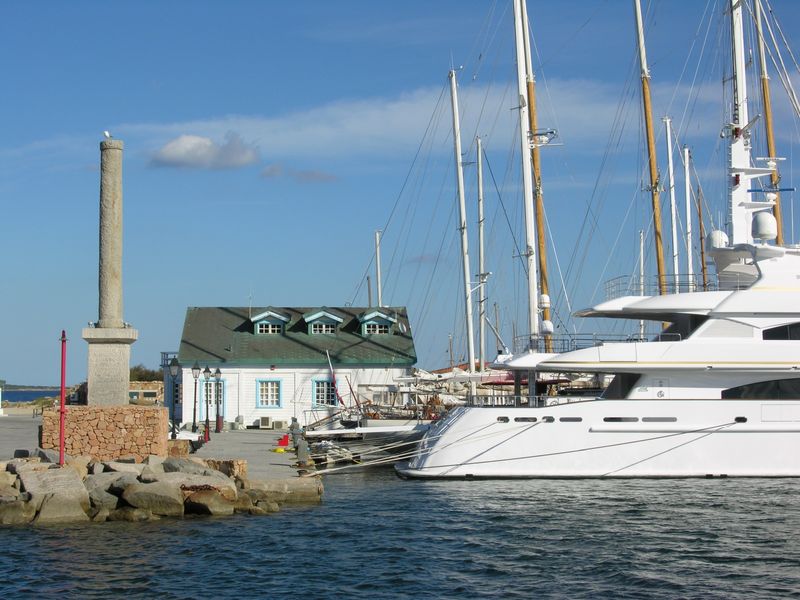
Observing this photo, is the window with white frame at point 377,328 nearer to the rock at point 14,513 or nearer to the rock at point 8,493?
the rock at point 8,493

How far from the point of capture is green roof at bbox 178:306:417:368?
44844 mm

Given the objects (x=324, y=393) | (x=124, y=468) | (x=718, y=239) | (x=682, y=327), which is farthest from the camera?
(x=324, y=393)

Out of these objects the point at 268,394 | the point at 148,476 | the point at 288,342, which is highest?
the point at 288,342

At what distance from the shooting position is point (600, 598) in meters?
14.9

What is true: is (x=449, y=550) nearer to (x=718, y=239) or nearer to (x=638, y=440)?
(x=638, y=440)

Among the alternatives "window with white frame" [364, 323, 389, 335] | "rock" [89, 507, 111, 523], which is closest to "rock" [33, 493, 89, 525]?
"rock" [89, 507, 111, 523]

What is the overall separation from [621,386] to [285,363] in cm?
2063

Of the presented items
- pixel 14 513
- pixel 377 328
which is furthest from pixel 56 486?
pixel 377 328

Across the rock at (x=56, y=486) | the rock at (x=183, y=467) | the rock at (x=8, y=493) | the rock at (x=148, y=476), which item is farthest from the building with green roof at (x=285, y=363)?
the rock at (x=8, y=493)

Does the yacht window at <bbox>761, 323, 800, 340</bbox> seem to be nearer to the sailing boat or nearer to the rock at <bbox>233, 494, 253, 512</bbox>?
the sailing boat

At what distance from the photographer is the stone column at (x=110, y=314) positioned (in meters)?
26.0

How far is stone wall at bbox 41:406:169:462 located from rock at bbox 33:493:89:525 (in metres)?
4.64

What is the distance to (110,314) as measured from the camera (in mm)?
26375

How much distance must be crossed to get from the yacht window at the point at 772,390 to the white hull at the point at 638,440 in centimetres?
33
